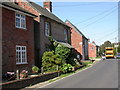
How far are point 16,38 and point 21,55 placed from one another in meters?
1.88

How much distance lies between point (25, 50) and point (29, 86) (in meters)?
7.13

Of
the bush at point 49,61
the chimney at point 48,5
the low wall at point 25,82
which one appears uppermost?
the chimney at point 48,5

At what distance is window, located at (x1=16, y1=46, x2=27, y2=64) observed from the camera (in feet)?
61.2

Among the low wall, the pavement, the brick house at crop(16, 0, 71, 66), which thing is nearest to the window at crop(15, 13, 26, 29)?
the brick house at crop(16, 0, 71, 66)

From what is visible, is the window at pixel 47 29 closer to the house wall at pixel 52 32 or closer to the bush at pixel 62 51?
the house wall at pixel 52 32

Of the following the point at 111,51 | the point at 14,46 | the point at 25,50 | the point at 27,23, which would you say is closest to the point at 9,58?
the point at 14,46

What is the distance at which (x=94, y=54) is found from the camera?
80438mm

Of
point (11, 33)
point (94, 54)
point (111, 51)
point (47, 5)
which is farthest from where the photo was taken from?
point (94, 54)

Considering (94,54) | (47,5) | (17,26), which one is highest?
(47,5)

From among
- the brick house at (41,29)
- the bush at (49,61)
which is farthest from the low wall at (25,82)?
the brick house at (41,29)

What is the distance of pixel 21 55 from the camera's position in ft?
62.8

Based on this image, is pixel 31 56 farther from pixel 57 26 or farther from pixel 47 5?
pixel 47 5

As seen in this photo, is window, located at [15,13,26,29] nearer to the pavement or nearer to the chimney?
the pavement

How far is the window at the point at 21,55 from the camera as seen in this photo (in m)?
18.6
